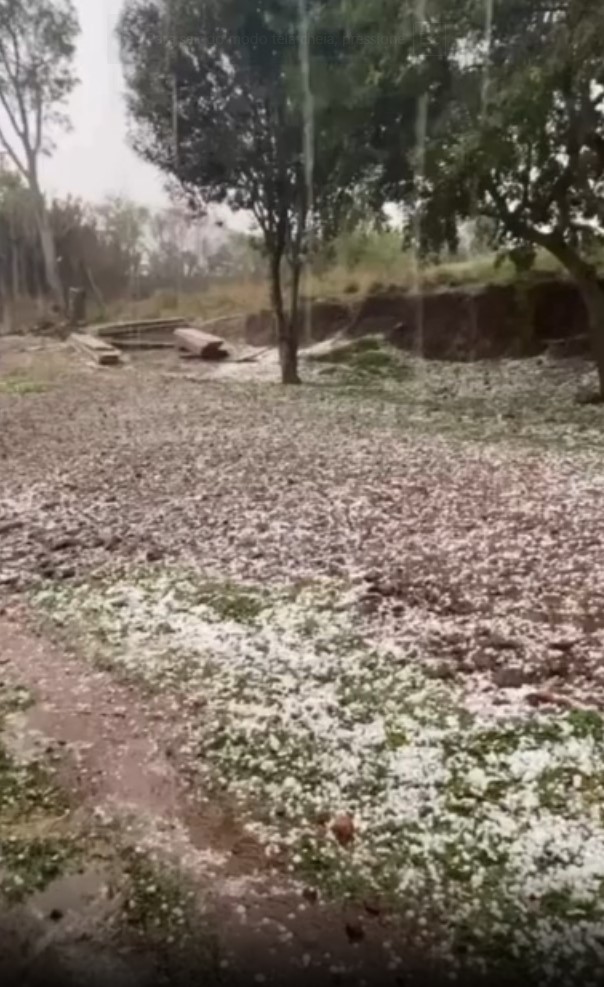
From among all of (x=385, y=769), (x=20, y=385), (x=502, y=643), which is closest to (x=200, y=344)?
(x=20, y=385)

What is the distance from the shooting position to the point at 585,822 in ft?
3.20

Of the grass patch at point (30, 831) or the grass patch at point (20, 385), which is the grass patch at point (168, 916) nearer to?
the grass patch at point (30, 831)

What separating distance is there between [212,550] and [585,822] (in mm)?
1181

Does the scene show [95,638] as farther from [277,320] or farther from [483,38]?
[277,320]

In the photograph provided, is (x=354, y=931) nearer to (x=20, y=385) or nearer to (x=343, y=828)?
(x=343, y=828)

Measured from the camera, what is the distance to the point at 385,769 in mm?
1100

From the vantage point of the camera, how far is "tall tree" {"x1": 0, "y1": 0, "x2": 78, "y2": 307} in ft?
9.09

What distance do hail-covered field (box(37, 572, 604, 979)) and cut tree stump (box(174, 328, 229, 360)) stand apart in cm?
418

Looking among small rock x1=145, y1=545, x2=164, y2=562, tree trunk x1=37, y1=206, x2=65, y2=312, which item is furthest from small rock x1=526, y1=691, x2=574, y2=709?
tree trunk x1=37, y1=206, x2=65, y2=312

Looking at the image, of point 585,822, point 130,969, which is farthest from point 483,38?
point 130,969

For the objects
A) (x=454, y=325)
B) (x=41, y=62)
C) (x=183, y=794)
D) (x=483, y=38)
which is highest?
(x=483, y=38)

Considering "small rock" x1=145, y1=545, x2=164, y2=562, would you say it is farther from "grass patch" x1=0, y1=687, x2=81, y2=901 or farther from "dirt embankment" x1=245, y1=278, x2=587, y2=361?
"dirt embankment" x1=245, y1=278, x2=587, y2=361

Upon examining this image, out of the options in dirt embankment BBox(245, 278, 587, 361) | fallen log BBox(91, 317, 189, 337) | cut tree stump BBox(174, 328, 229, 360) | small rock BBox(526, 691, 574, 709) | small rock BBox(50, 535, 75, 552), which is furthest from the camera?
dirt embankment BBox(245, 278, 587, 361)

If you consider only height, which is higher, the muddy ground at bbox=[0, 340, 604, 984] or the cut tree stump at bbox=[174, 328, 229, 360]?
the cut tree stump at bbox=[174, 328, 229, 360]
